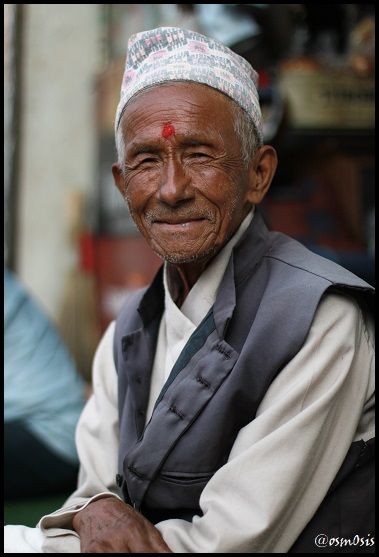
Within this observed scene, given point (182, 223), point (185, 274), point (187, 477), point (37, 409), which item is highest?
point (182, 223)

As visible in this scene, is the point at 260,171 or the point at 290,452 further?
the point at 260,171

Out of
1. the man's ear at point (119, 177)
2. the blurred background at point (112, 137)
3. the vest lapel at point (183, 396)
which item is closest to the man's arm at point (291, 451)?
the vest lapel at point (183, 396)

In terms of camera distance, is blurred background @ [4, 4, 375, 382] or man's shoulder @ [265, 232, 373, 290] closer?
man's shoulder @ [265, 232, 373, 290]

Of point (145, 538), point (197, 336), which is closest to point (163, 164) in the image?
point (197, 336)

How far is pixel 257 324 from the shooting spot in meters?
1.81

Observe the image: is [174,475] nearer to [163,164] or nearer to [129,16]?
[163,164]

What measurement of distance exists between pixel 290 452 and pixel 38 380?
206 cm

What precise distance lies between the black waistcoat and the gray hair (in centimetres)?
32

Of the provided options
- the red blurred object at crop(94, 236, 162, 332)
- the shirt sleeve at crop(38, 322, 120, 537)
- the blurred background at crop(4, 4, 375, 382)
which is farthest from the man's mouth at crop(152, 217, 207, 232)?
the red blurred object at crop(94, 236, 162, 332)

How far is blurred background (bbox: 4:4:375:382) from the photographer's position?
480cm

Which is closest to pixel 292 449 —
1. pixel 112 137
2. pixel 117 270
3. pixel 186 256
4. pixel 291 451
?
pixel 291 451

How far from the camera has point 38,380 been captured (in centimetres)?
348

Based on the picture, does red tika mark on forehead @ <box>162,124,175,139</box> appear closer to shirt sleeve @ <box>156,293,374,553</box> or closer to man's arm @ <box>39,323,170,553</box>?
shirt sleeve @ <box>156,293,374,553</box>

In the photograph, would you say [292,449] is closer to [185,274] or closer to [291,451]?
[291,451]
